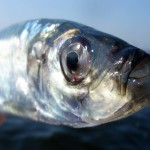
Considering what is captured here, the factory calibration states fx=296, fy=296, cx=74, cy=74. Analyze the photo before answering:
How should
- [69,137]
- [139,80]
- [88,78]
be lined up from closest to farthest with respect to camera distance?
[139,80], [88,78], [69,137]

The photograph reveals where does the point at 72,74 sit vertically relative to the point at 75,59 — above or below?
below

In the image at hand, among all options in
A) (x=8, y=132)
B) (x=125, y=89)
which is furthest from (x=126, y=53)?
(x=8, y=132)

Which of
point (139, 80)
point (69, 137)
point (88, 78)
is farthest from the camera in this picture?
point (69, 137)

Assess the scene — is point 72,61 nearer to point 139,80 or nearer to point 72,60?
point 72,60

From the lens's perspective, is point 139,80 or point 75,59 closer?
point 139,80

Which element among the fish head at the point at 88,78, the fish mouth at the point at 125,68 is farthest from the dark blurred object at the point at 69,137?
the fish mouth at the point at 125,68

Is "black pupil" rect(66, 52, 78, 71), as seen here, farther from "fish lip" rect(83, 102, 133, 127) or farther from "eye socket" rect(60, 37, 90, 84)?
"fish lip" rect(83, 102, 133, 127)

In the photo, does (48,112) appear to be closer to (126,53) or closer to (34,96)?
(34,96)

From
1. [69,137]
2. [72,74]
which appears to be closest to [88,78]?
[72,74]
